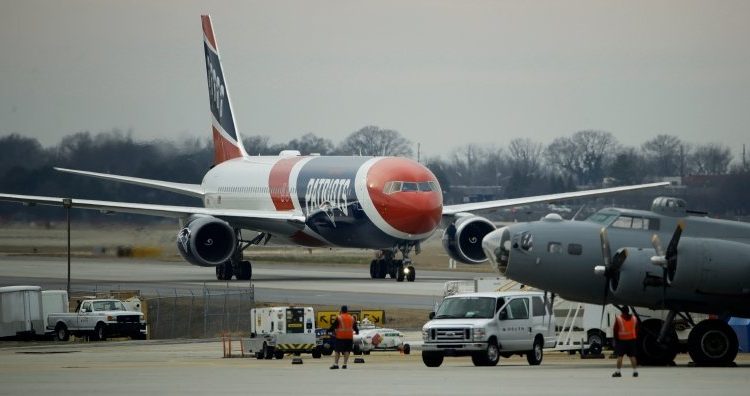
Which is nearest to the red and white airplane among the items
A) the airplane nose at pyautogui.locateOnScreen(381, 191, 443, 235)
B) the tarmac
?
the airplane nose at pyautogui.locateOnScreen(381, 191, 443, 235)

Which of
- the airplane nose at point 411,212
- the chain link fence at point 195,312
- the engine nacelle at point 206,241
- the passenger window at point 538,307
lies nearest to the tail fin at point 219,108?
the engine nacelle at point 206,241

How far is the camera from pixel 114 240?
270ft

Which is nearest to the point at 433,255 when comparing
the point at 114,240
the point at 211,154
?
the point at 211,154

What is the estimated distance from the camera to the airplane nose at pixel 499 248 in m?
35.6

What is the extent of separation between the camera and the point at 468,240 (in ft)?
223

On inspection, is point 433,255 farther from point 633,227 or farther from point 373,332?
point 633,227

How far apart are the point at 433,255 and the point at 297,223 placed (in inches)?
1047

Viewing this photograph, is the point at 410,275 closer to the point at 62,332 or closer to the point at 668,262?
A: the point at 62,332

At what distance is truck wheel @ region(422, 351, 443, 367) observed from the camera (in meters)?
36.0

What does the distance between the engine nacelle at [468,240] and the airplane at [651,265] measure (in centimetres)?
3129

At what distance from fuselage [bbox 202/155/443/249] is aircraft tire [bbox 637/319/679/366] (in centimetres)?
3004

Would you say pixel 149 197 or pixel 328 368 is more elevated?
pixel 149 197

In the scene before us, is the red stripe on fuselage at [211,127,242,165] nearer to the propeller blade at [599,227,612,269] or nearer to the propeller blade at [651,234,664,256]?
the propeller blade at [599,227,612,269]

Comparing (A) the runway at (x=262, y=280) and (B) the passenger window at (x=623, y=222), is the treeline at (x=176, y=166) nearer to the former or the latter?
(A) the runway at (x=262, y=280)
